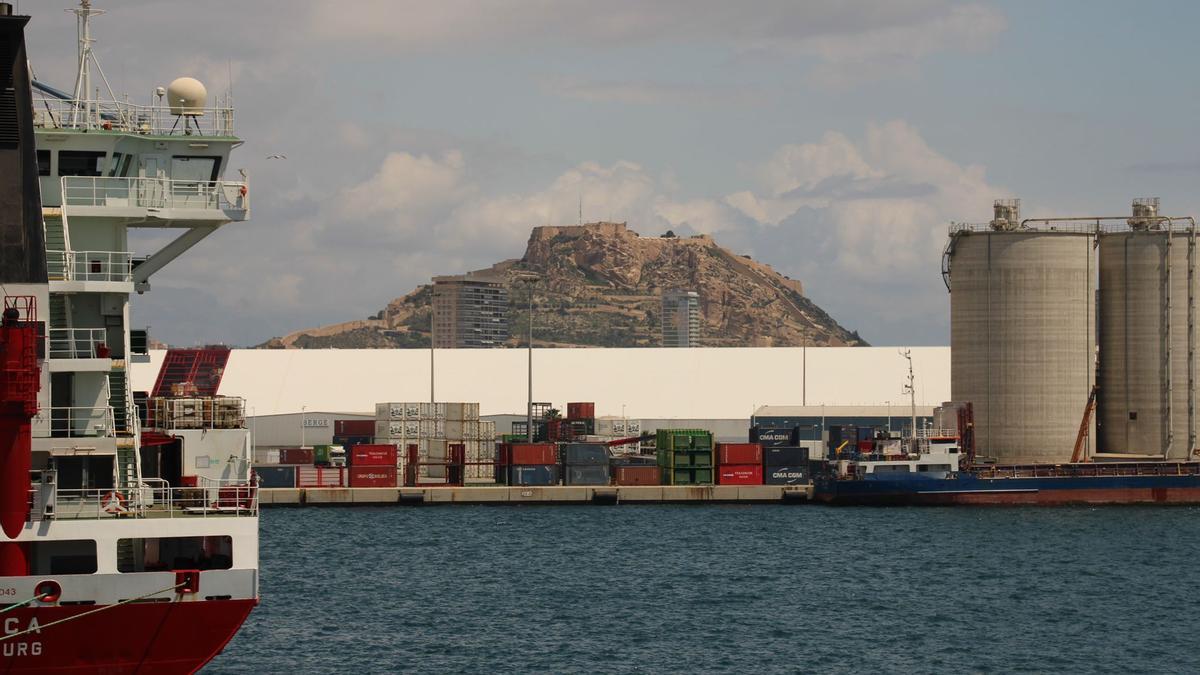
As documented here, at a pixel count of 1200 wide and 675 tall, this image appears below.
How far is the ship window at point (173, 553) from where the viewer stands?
3453cm

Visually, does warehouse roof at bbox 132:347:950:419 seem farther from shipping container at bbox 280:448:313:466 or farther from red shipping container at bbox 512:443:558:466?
red shipping container at bbox 512:443:558:466

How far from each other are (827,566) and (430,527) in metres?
25.1

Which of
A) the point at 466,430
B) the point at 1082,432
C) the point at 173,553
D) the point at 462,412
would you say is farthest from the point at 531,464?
the point at 173,553

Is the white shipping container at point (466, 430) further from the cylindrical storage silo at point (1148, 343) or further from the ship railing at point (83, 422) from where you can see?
the ship railing at point (83, 422)

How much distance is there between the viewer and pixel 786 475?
4166 inches

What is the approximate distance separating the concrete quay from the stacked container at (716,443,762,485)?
1083 mm

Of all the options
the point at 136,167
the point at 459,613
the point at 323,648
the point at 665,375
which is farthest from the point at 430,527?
the point at 665,375

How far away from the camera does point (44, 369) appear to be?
1324 inches

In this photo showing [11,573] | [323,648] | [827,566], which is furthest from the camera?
[827,566]

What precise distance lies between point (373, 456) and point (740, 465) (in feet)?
77.0

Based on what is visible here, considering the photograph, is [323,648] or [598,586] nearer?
[323,648]

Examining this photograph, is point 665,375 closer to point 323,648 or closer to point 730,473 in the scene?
point 730,473

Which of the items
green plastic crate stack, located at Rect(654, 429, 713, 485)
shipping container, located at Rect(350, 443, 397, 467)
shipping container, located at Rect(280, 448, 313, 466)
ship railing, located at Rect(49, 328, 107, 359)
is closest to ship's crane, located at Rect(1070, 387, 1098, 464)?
green plastic crate stack, located at Rect(654, 429, 713, 485)

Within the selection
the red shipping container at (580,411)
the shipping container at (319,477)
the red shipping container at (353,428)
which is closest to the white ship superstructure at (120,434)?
the shipping container at (319,477)
